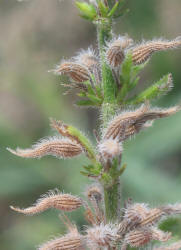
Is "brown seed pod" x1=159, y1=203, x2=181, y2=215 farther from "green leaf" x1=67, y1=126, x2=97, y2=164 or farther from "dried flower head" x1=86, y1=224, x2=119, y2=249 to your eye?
"green leaf" x1=67, y1=126, x2=97, y2=164

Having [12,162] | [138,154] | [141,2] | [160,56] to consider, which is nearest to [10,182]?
[12,162]

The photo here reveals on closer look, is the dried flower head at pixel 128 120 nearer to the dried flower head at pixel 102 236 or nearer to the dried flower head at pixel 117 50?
the dried flower head at pixel 117 50

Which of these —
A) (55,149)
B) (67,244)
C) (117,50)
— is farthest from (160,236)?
(117,50)

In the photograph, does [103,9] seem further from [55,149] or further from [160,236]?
[160,236]

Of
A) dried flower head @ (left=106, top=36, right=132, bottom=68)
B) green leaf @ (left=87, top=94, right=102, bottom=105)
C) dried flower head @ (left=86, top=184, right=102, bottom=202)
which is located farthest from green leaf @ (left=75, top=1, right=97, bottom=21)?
dried flower head @ (left=86, top=184, right=102, bottom=202)

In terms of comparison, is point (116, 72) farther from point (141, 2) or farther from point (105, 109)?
point (141, 2)
